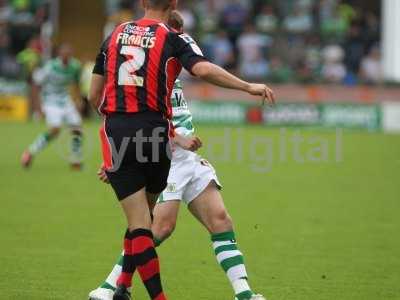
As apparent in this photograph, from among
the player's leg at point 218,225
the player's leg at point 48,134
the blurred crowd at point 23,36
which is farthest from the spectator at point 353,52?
the player's leg at point 218,225

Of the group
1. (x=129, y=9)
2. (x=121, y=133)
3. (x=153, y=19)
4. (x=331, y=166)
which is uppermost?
(x=129, y=9)

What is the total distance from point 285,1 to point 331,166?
13.0 metres

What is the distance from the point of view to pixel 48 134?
58.5 ft

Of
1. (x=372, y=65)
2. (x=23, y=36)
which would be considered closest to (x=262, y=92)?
(x=372, y=65)

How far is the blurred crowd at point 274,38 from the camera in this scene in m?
29.2

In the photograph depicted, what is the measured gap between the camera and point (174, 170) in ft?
23.7

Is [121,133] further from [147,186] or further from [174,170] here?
[174,170]

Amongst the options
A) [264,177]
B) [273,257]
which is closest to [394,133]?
[264,177]

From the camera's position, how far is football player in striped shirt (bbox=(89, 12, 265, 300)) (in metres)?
7.04

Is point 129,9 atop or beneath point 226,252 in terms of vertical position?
atop

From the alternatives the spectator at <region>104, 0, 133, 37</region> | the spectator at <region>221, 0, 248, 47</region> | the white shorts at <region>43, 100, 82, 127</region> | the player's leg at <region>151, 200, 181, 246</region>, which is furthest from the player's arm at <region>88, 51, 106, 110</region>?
the spectator at <region>221, 0, 248, 47</region>

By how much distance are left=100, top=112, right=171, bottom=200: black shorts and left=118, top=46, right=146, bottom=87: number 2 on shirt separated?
0.22 m

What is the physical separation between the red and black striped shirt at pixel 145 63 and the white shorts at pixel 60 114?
11.7 m

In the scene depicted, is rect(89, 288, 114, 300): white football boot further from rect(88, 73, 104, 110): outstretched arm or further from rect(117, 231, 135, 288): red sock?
rect(88, 73, 104, 110): outstretched arm
